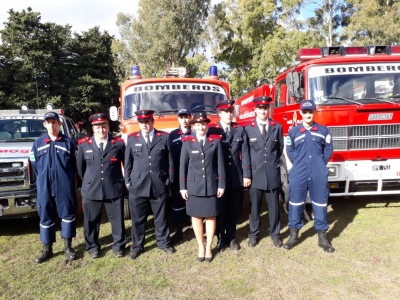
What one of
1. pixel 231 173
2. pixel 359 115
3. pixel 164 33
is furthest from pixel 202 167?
pixel 164 33

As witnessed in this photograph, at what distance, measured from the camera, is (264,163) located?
4.51 meters

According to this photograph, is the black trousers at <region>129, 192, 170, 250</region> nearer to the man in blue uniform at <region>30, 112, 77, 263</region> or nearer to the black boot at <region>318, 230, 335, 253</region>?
the man in blue uniform at <region>30, 112, 77, 263</region>

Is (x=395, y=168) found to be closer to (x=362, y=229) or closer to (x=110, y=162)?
(x=362, y=229)

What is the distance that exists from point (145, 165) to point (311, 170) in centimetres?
218

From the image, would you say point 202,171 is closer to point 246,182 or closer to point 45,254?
point 246,182

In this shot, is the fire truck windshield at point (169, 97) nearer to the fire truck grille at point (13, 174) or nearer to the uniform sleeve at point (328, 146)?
the fire truck grille at point (13, 174)

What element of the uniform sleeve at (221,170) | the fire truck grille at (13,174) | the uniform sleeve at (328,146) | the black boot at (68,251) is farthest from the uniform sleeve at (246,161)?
the fire truck grille at (13,174)

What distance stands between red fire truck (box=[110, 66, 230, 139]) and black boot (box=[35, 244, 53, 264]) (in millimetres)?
2142

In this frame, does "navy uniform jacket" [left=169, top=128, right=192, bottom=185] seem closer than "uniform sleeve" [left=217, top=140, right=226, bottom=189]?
No

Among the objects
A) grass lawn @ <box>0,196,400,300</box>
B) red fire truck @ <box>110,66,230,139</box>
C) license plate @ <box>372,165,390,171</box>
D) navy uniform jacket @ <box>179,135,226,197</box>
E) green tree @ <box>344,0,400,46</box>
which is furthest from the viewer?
green tree @ <box>344,0,400,46</box>

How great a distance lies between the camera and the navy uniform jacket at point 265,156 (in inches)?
177

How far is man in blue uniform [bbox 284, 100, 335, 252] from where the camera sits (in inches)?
172

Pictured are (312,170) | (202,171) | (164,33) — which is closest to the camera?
(202,171)

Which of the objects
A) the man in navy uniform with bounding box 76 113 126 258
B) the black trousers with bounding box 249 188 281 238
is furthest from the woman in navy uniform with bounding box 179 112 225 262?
the man in navy uniform with bounding box 76 113 126 258
